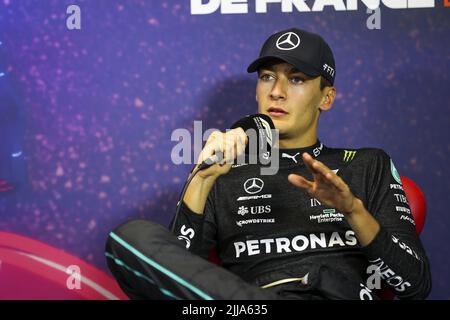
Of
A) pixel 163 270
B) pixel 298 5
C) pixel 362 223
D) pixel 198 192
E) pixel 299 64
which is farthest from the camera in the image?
pixel 298 5

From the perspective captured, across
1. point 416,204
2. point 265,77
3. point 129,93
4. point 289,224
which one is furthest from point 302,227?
point 129,93

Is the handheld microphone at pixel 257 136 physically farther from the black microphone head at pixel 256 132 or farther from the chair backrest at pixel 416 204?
the chair backrest at pixel 416 204

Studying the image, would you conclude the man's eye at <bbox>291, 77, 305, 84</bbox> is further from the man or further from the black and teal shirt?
the black and teal shirt

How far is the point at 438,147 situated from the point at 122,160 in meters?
0.93

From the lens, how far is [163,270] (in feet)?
3.33

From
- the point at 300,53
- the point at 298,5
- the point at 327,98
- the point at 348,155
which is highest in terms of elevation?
the point at 298,5

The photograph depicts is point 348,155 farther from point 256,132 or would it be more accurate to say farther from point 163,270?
point 163,270

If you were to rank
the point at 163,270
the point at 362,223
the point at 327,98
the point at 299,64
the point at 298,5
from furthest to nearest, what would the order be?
the point at 298,5
the point at 327,98
the point at 299,64
the point at 362,223
the point at 163,270

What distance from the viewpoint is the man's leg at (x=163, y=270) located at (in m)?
1.00

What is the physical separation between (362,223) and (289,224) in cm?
25

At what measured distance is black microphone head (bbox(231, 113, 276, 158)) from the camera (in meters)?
1.25

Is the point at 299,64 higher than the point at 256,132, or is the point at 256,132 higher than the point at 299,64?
the point at 299,64

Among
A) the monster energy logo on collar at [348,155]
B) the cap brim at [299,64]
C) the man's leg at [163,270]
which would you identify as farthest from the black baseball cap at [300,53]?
the man's leg at [163,270]

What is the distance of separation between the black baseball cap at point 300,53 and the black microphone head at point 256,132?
10.8 inches
